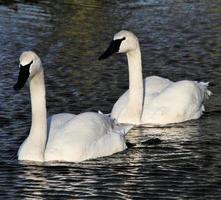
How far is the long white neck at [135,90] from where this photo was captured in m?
15.5

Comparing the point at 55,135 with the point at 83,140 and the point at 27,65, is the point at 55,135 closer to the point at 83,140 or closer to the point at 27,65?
the point at 83,140

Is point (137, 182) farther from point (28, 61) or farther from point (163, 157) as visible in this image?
point (28, 61)

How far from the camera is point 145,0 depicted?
88.9 ft

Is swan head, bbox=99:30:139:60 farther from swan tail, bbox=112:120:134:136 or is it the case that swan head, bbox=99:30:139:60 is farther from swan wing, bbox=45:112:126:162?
swan wing, bbox=45:112:126:162

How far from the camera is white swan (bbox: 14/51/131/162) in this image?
13.0 meters

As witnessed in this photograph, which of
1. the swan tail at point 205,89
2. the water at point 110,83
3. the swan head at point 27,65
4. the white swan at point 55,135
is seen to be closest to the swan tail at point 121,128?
the water at point 110,83

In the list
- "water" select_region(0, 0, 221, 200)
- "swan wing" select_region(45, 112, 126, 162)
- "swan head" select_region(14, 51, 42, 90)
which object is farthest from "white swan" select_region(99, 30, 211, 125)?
"swan head" select_region(14, 51, 42, 90)

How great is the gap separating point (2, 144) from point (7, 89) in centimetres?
356

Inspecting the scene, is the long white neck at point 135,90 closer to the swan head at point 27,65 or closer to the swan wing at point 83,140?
the swan wing at point 83,140

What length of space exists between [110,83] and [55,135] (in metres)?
4.56

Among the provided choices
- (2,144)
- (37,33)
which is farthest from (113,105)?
(37,33)

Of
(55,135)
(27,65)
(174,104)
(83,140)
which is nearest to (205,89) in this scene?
(174,104)

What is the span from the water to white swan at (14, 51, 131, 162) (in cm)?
18

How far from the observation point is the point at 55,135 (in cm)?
1328
